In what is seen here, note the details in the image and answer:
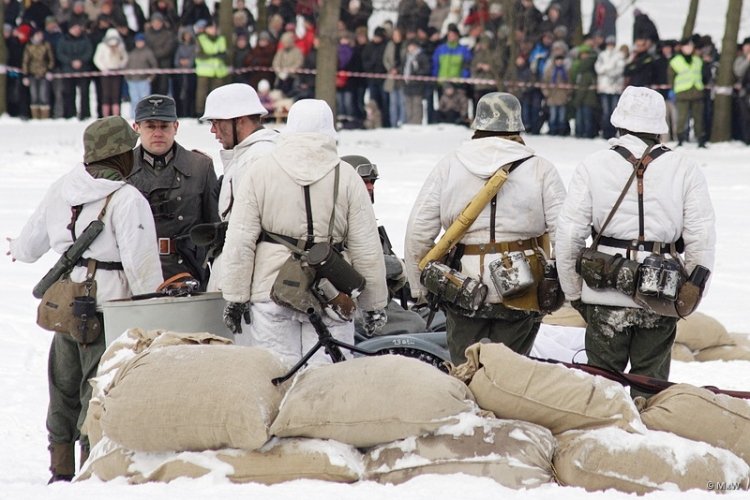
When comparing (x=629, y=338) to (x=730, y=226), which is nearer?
(x=629, y=338)

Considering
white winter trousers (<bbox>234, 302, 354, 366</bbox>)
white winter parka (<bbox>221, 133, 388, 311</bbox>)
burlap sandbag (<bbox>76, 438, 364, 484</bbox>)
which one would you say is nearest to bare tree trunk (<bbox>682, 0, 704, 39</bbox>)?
white winter parka (<bbox>221, 133, 388, 311</bbox>)

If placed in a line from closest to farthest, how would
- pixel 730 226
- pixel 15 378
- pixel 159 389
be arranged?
pixel 159 389, pixel 15 378, pixel 730 226

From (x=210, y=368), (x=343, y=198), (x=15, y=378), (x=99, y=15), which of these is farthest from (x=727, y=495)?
(x=99, y=15)

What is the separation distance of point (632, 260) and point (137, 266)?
7.03 ft

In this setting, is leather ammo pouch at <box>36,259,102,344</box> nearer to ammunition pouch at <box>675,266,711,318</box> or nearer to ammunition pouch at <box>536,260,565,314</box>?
ammunition pouch at <box>536,260,565,314</box>

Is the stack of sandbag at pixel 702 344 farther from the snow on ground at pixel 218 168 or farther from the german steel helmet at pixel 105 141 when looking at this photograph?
the german steel helmet at pixel 105 141

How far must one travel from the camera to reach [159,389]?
14.3ft

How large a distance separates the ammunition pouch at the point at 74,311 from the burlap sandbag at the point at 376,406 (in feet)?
5.87

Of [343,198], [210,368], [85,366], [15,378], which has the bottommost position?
[15,378]

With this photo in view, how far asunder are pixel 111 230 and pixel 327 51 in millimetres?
13344

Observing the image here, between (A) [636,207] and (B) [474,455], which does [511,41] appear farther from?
(B) [474,455]

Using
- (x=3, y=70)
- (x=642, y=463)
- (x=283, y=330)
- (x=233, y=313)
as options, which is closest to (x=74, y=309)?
(x=233, y=313)

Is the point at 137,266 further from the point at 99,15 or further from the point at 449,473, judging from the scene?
the point at 99,15

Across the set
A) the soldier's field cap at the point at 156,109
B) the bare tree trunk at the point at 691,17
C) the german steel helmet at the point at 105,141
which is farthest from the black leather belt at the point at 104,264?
the bare tree trunk at the point at 691,17
